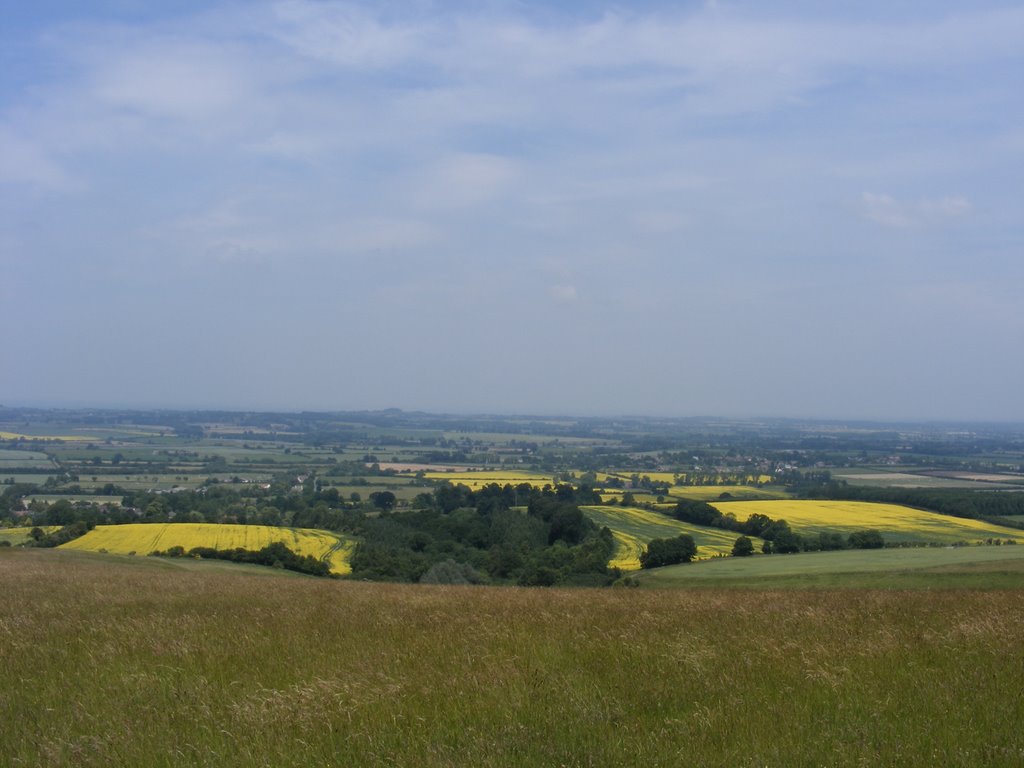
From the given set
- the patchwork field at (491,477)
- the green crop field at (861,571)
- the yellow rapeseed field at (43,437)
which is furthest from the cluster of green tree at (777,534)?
the yellow rapeseed field at (43,437)

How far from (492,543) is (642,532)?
10.8m

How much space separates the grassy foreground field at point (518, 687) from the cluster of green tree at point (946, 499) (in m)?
59.7

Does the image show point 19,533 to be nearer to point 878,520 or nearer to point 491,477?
point 878,520

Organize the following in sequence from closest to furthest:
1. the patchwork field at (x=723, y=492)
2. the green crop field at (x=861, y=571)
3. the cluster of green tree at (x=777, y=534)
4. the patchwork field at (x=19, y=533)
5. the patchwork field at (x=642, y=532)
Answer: the green crop field at (x=861, y=571), the cluster of green tree at (x=777, y=534), the patchwork field at (x=642, y=532), the patchwork field at (x=19, y=533), the patchwork field at (x=723, y=492)

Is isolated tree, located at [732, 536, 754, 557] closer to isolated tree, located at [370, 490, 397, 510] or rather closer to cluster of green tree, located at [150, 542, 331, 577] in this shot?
cluster of green tree, located at [150, 542, 331, 577]

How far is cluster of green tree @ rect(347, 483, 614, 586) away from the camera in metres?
40.2

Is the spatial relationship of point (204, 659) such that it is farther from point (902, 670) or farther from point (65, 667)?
point (902, 670)

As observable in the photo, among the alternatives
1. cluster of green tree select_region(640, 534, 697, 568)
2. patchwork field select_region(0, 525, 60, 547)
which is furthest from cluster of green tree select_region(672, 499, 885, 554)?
patchwork field select_region(0, 525, 60, 547)

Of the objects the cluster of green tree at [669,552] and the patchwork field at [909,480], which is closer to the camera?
the cluster of green tree at [669,552]

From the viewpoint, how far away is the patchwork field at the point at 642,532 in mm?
45294

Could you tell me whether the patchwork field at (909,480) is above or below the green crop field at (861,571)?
below

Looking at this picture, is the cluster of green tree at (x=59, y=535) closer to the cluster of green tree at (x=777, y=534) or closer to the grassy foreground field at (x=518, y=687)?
the cluster of green tree at (x=777, y=534)

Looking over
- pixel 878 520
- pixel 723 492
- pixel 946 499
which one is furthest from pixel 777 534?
pixel 723 492

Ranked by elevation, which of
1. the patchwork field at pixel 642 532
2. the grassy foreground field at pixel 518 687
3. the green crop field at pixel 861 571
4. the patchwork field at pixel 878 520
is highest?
the grassy foreground field at pixel 518 687
